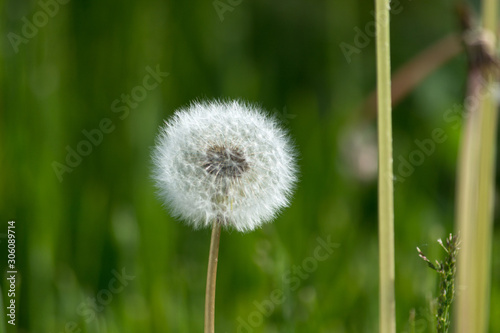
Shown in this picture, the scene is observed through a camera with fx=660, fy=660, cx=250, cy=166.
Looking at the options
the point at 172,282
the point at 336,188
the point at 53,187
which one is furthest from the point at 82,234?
the point at 336,188

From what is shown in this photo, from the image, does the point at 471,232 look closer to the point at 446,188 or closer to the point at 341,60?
the point at 446,188
